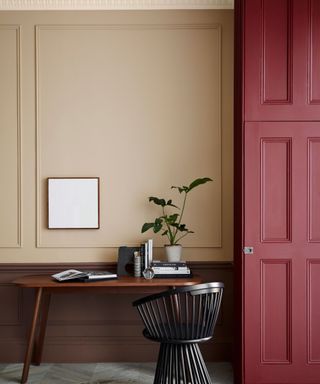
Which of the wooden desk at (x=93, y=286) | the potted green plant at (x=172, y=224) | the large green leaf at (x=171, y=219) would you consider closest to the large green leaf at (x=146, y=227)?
the potted green plant at (x=172, y=224)

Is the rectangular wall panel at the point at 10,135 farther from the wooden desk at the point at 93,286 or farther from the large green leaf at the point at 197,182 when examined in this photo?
the large green leaf at the point at 197,182

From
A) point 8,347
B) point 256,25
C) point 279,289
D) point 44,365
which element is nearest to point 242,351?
point 279,289

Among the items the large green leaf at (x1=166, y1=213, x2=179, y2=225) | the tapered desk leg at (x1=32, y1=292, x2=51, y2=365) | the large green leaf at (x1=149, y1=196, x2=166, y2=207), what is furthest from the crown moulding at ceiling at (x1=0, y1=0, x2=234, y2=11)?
the tapered desk leg at (x1=32, y1=292, x2=51, y2=365)

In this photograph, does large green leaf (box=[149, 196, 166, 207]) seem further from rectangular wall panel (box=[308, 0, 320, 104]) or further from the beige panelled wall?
rectangular wall panel (box=[308, 0, 320, 104])

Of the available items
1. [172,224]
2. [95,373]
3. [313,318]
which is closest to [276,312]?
[313,318]

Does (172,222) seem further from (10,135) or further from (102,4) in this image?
(102,4)

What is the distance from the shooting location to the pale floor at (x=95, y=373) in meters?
4.06

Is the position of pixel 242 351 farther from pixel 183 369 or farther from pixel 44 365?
pixel 44 365

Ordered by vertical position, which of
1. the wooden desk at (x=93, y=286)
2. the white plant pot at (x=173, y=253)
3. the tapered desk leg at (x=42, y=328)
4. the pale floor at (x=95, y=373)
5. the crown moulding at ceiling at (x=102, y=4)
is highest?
the crown moulding at ceiling at (x=102, y=4)

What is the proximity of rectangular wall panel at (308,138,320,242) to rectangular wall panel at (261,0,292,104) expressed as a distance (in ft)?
1.29

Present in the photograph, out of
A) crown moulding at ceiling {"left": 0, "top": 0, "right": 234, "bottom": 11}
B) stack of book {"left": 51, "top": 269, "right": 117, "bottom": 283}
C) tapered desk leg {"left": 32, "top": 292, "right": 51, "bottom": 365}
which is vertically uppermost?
crown moulding at ceiling {"left": 0, "top": 0, "right": 234, "bottom": 11}

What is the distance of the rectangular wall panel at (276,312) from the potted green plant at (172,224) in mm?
779

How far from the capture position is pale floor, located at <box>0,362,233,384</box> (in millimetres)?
4062

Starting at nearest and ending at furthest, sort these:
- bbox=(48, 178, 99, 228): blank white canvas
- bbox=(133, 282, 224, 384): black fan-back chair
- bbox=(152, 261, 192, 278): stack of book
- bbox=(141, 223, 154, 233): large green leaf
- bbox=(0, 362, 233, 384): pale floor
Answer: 1. bbox=(133, 282, 224, 384): black fan-back chair
2. bbox=(0, 362, 233, 384): pale floor
3. bbox=(152, 261, 192, 278): stack of book
4. bbox=(141, 223, 154, 233): large green leaf
5. bbox=(48, 178, 99, 228): blank white canvas
